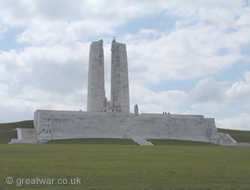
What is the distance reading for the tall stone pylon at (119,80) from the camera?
4319 centimetres

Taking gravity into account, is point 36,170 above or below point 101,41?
below

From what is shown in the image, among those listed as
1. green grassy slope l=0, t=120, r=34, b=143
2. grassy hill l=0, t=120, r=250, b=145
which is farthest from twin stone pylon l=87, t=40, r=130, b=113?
grassy hill l=0, t=120, r=250, b=145

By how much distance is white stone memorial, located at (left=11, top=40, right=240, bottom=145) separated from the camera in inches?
1331

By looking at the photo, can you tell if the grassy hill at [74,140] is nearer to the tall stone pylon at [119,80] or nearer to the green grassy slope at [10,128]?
the green grassy slope at [10,128]

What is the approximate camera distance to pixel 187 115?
137 ft

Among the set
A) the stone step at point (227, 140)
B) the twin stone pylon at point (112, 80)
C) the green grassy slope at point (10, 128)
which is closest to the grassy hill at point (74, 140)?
the green grassy slope at point (10, 128)

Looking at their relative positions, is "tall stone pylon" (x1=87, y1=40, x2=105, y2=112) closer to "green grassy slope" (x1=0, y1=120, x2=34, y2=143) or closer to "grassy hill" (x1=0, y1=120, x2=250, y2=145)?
"green grassy slope" (x1=0, y1=120, x2=34, y2=143)

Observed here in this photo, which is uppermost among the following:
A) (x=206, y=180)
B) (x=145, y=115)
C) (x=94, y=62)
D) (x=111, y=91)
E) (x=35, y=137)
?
(x=94, y=62)

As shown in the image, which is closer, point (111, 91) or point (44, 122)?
point (44, 122)

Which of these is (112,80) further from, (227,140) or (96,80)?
(227,140)

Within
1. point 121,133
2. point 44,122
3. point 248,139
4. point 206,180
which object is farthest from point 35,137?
point 206,180

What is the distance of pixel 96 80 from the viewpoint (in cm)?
4250

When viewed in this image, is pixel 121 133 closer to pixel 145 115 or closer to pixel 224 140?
pixel 145 115

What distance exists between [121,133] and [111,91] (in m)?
10.0
